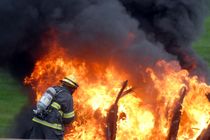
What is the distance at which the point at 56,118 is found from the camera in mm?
12984

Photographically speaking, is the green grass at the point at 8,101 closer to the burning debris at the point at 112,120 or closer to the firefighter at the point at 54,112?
the burning debris at the point at 112,120

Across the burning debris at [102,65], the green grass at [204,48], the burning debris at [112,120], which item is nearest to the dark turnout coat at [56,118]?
the burning debris at [112,120]

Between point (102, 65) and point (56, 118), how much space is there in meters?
2.08

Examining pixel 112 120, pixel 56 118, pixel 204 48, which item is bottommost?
pixel 56 118

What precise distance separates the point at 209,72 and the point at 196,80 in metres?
1.82

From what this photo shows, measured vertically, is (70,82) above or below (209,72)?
below

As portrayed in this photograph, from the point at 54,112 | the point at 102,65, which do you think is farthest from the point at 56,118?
the point at 102,65

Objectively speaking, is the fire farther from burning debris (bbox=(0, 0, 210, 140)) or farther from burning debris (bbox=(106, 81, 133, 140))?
burning debris (bbox=(106, 81, 133, 140))

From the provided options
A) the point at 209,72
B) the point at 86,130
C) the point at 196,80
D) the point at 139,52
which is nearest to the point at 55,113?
the point at 86,130

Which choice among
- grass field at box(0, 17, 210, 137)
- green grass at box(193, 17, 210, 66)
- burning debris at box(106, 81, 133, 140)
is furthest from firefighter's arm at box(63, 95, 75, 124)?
green grass at box(193, 17, 210, 66)

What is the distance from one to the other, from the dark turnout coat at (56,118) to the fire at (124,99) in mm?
1201

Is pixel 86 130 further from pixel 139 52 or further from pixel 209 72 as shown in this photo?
pixel 209 72

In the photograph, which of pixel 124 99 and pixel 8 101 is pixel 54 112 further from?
pixel 8 101

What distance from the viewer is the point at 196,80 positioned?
584 inches
